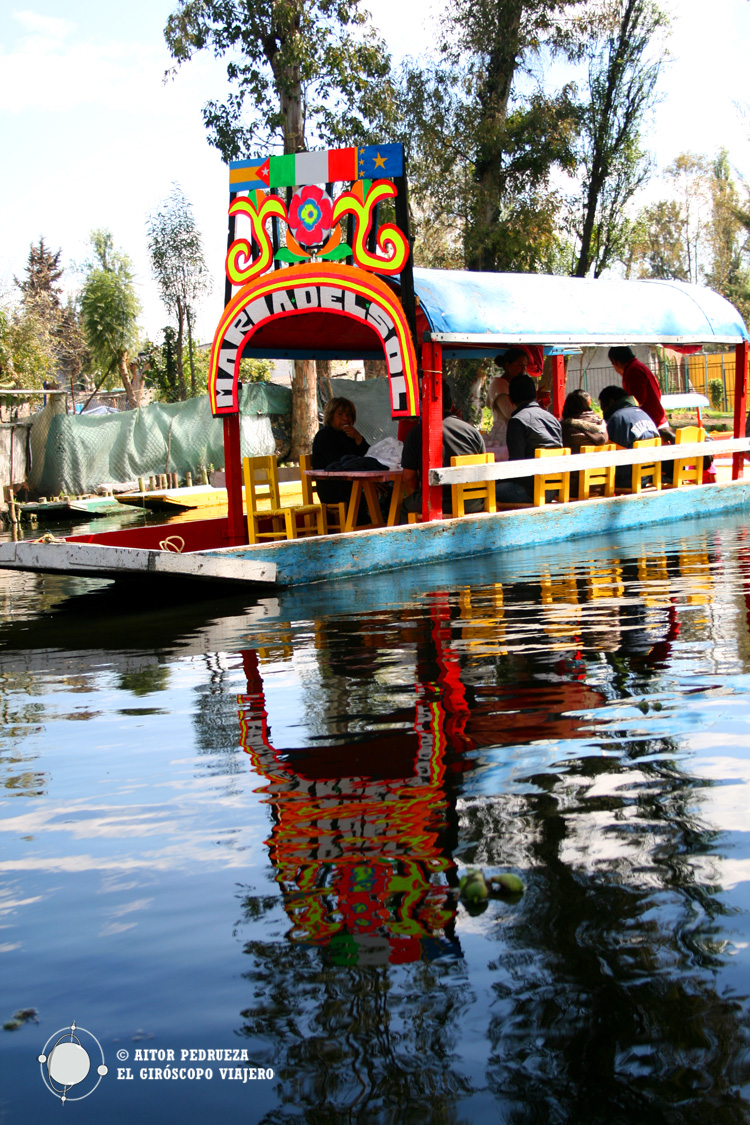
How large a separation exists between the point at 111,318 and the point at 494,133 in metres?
17.7

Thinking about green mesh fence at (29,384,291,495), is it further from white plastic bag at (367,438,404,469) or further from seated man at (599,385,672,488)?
white plastic bag at (367,438,404,469)

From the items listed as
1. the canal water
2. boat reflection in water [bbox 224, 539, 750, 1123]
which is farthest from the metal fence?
boat reflection in water [bbox 224, 539, 750, 1123]

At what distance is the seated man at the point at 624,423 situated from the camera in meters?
10.3

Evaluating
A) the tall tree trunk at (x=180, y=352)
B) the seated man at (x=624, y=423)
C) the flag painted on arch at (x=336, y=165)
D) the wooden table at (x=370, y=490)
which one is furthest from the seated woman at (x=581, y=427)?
the tall tree trunk at (x=180, y=352)

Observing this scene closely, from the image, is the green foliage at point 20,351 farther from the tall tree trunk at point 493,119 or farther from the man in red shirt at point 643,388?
the man in red shirt at point 643,388

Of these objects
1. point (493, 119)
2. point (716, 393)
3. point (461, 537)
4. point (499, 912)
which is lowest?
point (499, 912)

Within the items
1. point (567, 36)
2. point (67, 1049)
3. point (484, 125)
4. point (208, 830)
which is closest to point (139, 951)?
point (67, 1049)

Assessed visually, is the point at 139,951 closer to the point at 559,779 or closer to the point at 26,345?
the point at 559,779

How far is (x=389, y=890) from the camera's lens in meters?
2.40

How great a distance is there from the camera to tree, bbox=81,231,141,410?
34.8m

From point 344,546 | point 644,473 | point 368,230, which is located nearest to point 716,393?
point 644,473

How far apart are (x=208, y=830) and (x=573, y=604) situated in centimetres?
363

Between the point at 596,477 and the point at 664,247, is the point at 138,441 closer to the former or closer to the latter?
the point at 596,477

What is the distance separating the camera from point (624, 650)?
15.3 ft
